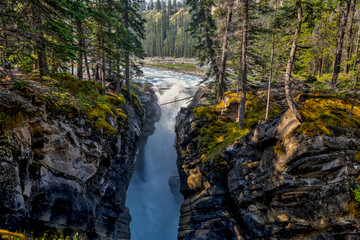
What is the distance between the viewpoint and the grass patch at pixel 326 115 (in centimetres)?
833

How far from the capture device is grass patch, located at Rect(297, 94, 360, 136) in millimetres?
8328

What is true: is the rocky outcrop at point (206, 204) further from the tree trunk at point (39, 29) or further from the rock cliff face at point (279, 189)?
the tree trunk at point (39, 29)

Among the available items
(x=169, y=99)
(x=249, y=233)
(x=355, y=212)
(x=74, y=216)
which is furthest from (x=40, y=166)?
(x=169, y=99)

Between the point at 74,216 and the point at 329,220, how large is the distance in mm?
12384

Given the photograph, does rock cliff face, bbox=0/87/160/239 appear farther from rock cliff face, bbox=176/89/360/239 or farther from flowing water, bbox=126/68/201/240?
rock cliff face, bbox=176/89/360/239

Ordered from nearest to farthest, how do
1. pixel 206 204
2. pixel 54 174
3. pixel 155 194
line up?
pixel 54 174, pixel 206 204, pixel 155 194

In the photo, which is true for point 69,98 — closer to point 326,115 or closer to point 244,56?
point 244,56

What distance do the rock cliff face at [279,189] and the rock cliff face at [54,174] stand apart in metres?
6.95

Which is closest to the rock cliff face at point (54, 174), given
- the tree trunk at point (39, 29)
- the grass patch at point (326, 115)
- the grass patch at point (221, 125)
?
the tree trunk at point (39, 29)

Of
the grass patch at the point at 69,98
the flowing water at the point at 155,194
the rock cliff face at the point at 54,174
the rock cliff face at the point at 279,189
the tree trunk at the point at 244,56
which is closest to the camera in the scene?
the rock cliff face at the point at 54,174

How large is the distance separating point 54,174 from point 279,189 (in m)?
11.5

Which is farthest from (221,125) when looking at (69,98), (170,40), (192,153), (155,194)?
(170,40)

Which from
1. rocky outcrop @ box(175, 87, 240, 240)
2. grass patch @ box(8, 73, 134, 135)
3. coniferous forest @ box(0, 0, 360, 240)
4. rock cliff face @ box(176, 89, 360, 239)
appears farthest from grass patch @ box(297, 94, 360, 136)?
grass patch @ box(8, 73, 134, 135)

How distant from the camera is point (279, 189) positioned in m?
8.84
